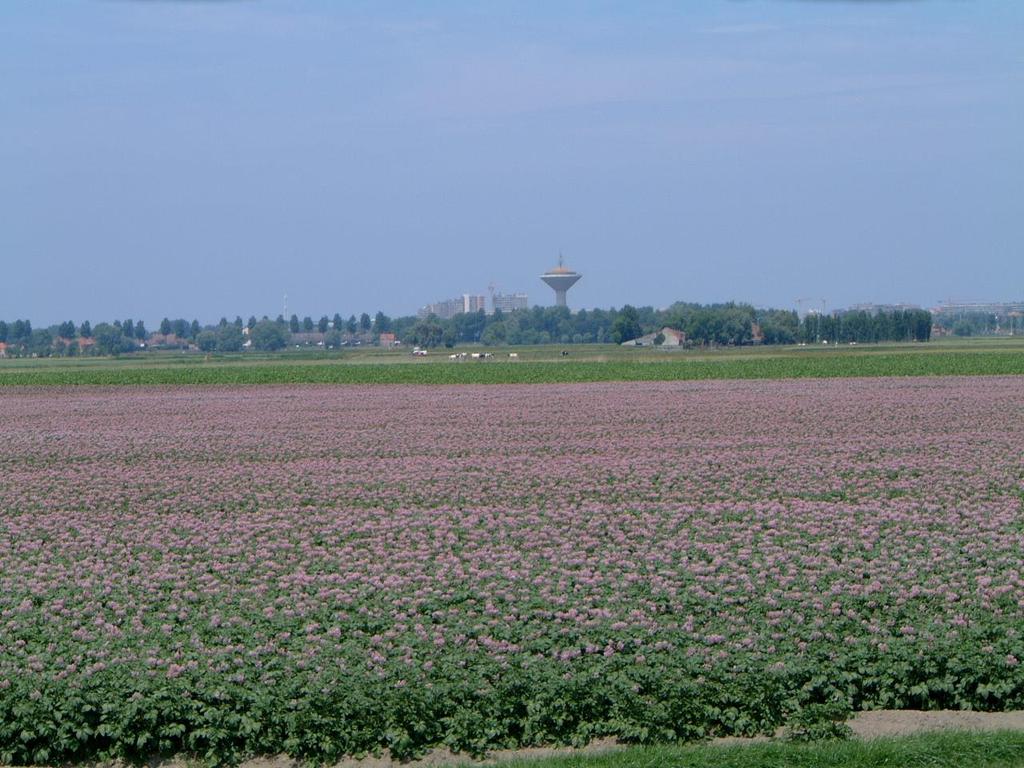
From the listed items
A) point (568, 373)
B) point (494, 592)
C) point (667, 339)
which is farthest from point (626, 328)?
point (494, 592)

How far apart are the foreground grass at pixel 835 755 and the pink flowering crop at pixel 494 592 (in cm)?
64

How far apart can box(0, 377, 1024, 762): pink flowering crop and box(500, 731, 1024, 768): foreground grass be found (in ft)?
2.09

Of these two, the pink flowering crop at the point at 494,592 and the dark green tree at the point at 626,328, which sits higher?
the dark green tree at the point at 626,328

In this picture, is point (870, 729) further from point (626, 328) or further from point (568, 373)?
point (626, 328)

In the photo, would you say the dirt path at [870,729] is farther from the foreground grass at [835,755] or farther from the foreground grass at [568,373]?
the foreground grass at [568,373]

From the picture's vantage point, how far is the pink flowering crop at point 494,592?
9781 millimetres

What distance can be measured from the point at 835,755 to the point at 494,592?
4.89 m

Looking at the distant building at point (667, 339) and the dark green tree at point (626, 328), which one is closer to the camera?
the distant building at point (667, 339)

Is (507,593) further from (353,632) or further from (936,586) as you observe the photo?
(936,586)

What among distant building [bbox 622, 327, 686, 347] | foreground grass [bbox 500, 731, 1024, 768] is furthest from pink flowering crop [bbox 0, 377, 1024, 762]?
distant building [bbox 622, 327, 686, 347]

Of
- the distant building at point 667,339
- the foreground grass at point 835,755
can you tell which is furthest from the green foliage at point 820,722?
the distant building at point 667,339

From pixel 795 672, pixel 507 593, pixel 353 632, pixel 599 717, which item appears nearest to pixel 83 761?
pixel 353 632

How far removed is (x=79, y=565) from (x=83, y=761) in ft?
18.9

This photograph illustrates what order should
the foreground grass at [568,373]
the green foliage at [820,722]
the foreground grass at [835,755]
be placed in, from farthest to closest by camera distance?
the foreground grass at [568,373], the green foliage at [820,722], the foreground grass at [835,755]
